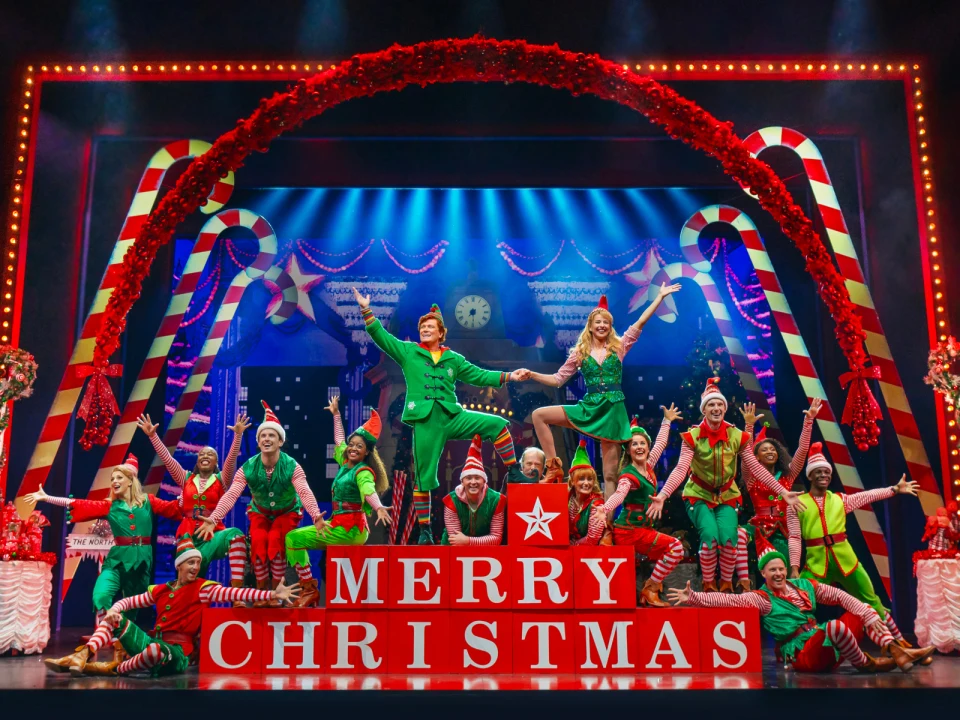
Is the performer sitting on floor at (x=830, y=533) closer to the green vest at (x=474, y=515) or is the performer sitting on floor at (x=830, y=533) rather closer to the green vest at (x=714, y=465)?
the green vest at (x=714, y=465)

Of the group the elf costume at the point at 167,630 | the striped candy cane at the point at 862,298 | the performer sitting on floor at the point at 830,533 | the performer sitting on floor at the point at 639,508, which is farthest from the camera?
the striped candy cane at the point at 862,298

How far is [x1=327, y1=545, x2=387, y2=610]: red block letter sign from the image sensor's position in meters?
5.27

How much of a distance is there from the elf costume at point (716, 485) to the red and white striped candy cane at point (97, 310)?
4.91m

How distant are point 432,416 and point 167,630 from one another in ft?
7.15

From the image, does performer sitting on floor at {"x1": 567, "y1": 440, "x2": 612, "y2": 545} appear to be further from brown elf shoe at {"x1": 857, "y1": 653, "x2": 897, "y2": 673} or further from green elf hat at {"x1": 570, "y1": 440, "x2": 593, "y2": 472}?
brown elf shoe at {"x1": 857, "y1": 653, "x2": 897, "y2": 673}

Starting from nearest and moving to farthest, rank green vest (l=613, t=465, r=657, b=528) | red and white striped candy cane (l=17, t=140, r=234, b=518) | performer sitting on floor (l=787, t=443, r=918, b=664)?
green vest (l=613, t=465, r=657, b=528) → performer sitting on floor (l=787, t=443, r=918, b=664) → red and white striped candy cane (l=17, t=140, r=234, b=518)

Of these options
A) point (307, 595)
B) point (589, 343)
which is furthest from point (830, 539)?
point (307, 595)

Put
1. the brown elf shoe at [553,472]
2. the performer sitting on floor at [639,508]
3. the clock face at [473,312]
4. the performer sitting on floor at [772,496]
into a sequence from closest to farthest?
the performer sitting on floor at [639,508] → the brown elf shoe at [553,472] → the performer sitting on floor at [772,496] → the clock face at [473,312]

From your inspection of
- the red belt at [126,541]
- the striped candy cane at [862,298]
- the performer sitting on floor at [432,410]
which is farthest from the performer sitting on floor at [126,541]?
the striped candy cane at [862,298]

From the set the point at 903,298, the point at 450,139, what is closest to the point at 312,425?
the point at 450,139

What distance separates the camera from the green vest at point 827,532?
6.14 m

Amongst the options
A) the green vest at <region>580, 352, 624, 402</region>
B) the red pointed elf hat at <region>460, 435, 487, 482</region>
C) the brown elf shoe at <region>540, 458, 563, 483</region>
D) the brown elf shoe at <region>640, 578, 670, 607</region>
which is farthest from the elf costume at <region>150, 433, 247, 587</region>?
the brown elf shoe at <region>640, 578, 670, 607</region>

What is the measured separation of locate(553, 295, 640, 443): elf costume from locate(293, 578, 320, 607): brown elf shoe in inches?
84.5

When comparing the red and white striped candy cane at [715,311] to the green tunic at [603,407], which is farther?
the red and white striped candy cane at [715,311]
